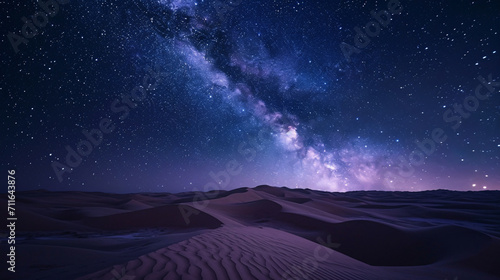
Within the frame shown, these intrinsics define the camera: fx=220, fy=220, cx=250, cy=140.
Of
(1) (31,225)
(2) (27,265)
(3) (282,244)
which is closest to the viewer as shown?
(2) (27,265)

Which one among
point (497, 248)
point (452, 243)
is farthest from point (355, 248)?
point (497, 248)

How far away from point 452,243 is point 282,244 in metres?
3.25

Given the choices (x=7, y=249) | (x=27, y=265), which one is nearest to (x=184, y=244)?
(x=27, y=265)

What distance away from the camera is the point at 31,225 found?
4.89 meters

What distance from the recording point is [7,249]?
3014mm

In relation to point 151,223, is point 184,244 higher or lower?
higher

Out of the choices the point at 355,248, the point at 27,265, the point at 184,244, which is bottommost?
the point at 355,248

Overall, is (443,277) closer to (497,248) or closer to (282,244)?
(497,248)

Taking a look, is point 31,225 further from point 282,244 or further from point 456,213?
point 456,213

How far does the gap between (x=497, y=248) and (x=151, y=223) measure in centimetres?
681

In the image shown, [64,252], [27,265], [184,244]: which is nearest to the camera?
[27,265]

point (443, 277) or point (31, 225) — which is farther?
point (31, 225)

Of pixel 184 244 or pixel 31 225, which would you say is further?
pixel 31 225

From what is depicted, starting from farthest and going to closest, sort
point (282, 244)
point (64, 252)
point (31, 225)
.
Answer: point (31, 225), point (282, 244), point (64, 252)
